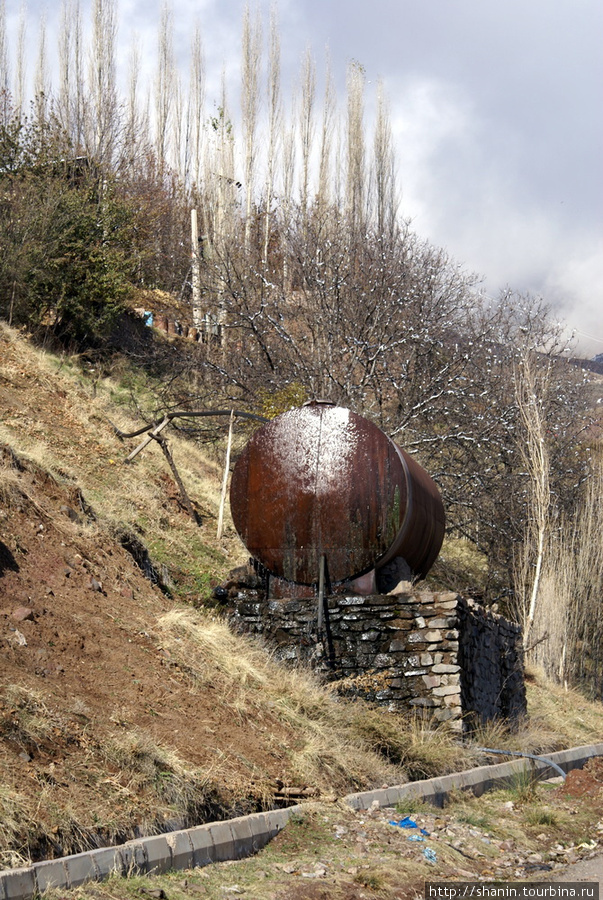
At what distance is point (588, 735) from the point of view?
14.2 m

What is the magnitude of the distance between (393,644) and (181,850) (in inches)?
212

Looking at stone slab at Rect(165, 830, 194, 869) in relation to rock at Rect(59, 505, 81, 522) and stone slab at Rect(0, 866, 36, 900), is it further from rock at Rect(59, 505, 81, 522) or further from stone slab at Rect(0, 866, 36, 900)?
rock at Rect(59, 505, 81, 522)

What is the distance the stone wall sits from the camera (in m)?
10.5

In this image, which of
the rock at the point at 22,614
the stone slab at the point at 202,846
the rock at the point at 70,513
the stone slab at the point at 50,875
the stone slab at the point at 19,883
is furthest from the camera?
the rock at the point at 70,513

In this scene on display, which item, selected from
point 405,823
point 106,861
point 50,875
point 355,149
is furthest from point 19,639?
point 355,149

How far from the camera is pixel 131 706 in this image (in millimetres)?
7328

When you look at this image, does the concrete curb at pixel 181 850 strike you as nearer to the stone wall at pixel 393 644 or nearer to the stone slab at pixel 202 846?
the stone slab at pixel 202 846

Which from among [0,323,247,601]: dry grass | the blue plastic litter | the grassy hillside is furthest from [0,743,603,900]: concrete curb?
[0,323,247,601]: dry grass

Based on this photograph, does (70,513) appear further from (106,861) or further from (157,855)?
(106,861)

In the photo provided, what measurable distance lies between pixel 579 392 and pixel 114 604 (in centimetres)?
2087

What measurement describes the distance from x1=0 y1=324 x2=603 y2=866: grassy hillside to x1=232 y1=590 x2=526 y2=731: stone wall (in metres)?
0.44

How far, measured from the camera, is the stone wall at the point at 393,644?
10.5 m

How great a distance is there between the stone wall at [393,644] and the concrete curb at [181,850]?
5.84ft

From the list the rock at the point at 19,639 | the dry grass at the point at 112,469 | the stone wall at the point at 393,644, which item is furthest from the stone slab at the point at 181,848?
the dry grass at the point at 112,469
